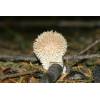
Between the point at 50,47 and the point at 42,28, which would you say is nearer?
the point at 50,47

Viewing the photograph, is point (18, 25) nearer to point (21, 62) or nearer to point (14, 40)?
point (14, 40)

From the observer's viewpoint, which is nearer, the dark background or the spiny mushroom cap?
the spiny mushroom cap

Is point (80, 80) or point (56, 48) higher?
point (56, 48)

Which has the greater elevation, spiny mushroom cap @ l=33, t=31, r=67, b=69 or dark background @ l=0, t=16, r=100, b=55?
spiny mushroom cap @ l=33, t=31, r=67, b=69

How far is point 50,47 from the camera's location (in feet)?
7.25

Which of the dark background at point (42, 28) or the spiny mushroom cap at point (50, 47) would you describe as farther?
the dark background at point (42, 28)

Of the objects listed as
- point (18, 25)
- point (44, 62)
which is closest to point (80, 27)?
point (18, 25)

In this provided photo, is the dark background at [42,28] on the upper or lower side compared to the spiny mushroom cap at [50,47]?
Result: lower

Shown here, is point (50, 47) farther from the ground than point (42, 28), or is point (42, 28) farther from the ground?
point (50, 47)

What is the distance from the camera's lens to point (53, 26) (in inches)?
203

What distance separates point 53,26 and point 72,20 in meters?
0.31

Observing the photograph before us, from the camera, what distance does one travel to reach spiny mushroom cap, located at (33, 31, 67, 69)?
7.25 feet

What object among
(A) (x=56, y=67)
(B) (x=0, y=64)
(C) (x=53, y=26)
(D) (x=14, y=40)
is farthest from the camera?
(C) (x=53, y=26)

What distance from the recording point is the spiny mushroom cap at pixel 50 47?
7.25 feet
